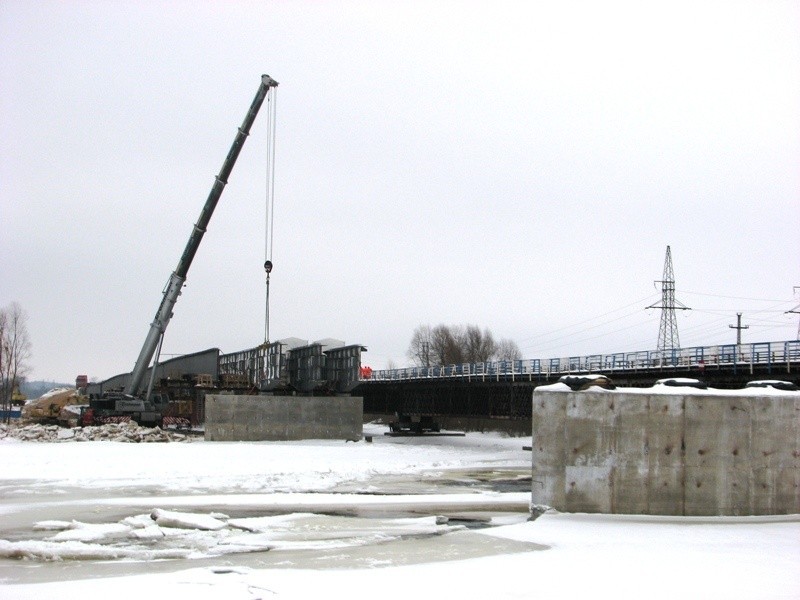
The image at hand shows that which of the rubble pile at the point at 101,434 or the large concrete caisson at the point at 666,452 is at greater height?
the large concrete caisson at the point at 666,452

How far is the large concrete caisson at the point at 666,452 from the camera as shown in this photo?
17.0 m

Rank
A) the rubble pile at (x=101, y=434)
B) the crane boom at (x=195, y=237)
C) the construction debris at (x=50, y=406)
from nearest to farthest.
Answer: the rubble pile at (x=101, y=434)
the crane boom at (x=195, y=237)
the construction debris at (x=50, y=406)

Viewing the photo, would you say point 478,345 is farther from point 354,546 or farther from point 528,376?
point 354,546

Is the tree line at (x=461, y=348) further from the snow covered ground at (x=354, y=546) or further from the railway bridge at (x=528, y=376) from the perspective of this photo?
the snow covered ground at (x=354, y=546)

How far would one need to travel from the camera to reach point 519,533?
50.7ft

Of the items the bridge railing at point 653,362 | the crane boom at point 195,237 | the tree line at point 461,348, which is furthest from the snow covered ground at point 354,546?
the tree line at point 461,348

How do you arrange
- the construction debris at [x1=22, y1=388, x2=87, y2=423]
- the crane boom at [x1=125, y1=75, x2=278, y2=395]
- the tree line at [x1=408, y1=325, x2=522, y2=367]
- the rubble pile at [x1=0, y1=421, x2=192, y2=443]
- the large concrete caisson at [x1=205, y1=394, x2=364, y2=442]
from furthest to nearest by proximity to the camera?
the tree line at [x1=408, y1=325, x2=522, y2=367], the construction debris at [x1=22, y1=388, x2=87, y2=423], the crane boom at [x1=125, y1=75, x2=278, y2=395], the large concrete caisson at [x1=205, y1=394, x2=364, y2=442], the rubble pile at [x1=0, y1=421, x2=192, y2=443]

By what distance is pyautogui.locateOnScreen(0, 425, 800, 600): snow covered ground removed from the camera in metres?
11.3

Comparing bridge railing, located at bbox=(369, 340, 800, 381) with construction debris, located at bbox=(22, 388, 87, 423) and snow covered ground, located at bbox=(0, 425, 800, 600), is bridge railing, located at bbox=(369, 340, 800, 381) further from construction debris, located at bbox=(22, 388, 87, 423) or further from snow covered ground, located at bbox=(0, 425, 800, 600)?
construction debris, located at bbox=(22, 388, 87, 423)

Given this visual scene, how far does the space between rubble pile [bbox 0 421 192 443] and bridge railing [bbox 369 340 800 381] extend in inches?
838

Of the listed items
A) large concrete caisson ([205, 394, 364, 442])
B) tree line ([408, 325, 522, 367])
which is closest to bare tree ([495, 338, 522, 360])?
tree line ([408, 325, 522, 367])

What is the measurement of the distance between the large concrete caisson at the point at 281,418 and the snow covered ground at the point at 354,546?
28463 mm

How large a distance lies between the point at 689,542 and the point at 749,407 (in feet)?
13.5

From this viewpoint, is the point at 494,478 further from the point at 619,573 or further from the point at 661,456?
the point at 619,573
